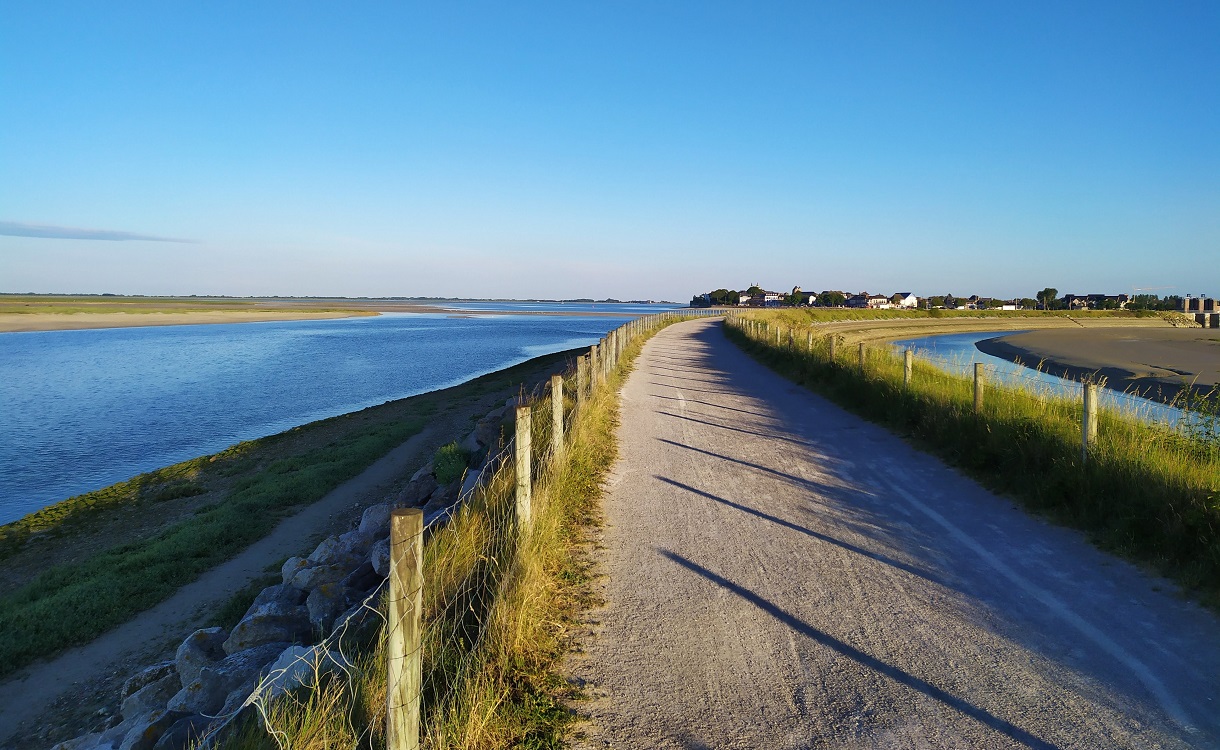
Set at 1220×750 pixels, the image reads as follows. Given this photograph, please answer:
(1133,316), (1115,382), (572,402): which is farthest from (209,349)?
(1133,316)

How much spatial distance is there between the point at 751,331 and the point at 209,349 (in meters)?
41.8

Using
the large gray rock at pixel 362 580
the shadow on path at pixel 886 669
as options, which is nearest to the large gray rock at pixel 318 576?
the large gray rock at pixel 362 580

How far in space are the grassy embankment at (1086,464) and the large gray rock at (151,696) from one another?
26.9ft

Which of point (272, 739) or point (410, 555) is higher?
point (410, 555)

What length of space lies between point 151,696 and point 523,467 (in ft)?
13.0

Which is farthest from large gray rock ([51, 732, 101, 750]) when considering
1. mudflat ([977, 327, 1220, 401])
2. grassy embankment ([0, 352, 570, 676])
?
mudflat ([977, 327, 1220, 401])

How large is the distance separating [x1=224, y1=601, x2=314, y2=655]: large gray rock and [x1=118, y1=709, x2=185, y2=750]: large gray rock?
48.7 inches

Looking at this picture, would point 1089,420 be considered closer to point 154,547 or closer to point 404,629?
point 404,629

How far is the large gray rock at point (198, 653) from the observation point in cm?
631

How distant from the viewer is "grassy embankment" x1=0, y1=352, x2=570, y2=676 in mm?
9203

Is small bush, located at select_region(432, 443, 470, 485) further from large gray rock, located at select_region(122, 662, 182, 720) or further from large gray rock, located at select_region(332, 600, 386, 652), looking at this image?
large gray rock, located at select_region(332, 600, 386, 652)

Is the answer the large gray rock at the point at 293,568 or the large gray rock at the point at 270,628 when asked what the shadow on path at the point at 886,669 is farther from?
the large gray rock at the point at 293,568

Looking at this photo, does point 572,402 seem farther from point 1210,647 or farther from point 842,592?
point 1210,647

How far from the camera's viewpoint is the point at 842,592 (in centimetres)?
565
